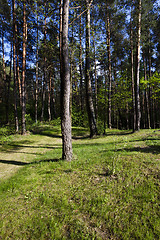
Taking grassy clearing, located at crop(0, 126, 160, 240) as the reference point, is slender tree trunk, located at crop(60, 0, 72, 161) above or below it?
above

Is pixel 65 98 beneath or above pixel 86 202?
above

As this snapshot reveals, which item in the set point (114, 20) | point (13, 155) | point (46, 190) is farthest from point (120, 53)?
point (46, 190)

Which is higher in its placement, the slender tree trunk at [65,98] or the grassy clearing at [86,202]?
the slender tree trunk at [65,98]

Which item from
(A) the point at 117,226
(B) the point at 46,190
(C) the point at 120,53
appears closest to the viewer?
(A) the point at 117,226

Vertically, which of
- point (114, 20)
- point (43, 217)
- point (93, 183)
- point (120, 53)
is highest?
point (114, 20)

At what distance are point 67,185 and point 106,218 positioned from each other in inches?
62.2

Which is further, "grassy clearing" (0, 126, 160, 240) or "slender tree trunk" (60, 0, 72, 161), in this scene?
"slender tree trunk" (60, 0, 72, 161)

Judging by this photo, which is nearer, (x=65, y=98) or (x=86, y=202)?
(x=86, y=202)

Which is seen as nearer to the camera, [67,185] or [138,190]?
[138,190]

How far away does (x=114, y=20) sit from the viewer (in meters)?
16.3

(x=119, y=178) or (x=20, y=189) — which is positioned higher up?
(x=119, y=178)

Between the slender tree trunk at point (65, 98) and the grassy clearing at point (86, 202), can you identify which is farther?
the slender tree trunk at point (65, 98)

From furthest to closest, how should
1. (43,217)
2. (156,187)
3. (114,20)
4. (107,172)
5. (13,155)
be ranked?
(114,20) < (13,155) < (107,172) < (156,187) < (43,217)

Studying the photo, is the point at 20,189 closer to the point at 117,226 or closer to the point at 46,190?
the point at 46,190
